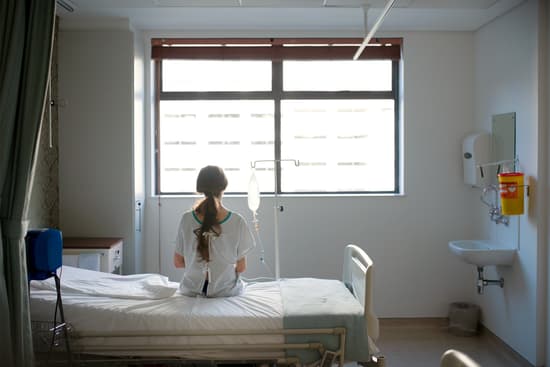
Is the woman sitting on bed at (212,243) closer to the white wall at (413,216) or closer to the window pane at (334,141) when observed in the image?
the white wall at (413,216)

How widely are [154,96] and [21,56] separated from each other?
2.53m

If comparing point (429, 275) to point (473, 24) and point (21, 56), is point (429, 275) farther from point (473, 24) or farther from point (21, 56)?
point (21, 56)

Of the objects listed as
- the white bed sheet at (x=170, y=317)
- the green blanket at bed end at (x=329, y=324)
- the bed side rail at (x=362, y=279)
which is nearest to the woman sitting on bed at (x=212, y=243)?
the white bed sheet at (x=170, y=317)

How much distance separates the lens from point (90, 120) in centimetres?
453

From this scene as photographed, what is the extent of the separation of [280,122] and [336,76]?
26.3 inches

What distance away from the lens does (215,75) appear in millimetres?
4984

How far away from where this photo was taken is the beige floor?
4.01m

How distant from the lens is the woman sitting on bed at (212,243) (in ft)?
10.2

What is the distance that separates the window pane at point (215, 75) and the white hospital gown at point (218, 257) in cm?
210

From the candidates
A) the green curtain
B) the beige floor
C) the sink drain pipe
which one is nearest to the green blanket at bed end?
the green curtain

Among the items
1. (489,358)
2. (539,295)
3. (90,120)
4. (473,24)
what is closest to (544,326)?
(539,295)

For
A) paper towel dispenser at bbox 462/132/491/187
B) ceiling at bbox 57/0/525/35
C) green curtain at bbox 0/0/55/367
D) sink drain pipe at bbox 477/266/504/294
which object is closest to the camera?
green curtain at bbox 0/0/55/367

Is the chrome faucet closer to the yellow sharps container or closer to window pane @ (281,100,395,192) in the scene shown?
the yellow sharps container

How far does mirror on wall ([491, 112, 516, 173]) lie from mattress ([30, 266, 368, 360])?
189cm
